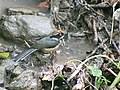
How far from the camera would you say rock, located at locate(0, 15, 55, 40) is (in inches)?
171

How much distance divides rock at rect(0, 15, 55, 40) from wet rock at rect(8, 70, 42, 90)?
2.44 feet

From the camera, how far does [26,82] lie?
362cm

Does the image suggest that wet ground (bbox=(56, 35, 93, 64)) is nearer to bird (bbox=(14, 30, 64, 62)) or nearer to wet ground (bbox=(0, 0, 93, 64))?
wet ground (bbox=(0, 0, 93, 64))

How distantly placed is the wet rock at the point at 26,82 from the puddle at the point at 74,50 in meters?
0.57

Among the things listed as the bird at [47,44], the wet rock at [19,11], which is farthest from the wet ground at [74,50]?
the wet rock at [19,11]

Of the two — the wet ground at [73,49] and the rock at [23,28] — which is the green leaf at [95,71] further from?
the rock at [23,28]

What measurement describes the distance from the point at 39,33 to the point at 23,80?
90 centimetres

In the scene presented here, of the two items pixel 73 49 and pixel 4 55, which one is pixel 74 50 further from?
pixel 4 55

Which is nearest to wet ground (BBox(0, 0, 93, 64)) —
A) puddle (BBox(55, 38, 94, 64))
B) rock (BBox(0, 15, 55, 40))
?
puddle (BBox(55, 38, 94, 64))

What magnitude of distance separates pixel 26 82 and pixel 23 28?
0.96 m

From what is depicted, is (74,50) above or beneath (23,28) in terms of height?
beneath

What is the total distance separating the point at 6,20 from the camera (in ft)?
14.6

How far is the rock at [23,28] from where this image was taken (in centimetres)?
436

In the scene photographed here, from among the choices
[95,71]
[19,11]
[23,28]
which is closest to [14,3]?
[19,11]
